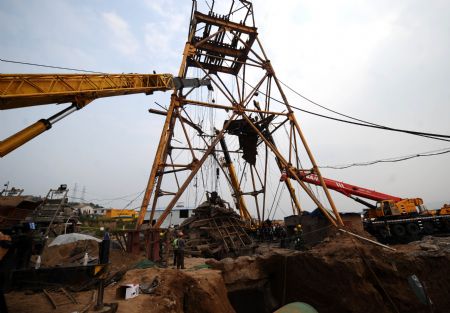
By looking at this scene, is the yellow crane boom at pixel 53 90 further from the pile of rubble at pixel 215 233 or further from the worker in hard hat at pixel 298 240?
the worker in hard hat at pixel 298 240

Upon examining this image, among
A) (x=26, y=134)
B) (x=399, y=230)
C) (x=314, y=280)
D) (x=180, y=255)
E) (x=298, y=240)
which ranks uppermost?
(x=26, y=134)

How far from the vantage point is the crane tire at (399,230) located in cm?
1649

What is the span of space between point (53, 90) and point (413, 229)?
21501 millimetres

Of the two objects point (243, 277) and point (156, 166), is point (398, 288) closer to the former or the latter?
point (243, 277)

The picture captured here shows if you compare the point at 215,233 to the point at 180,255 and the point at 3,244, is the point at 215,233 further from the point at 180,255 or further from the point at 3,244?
the point at 3,244

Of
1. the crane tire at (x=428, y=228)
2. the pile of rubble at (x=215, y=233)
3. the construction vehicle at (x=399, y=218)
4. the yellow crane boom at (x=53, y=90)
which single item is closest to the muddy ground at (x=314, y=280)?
the pile of rubble at (x=215, y=233)

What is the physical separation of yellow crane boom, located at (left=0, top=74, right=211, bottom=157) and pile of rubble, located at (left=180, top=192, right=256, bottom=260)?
333 inches

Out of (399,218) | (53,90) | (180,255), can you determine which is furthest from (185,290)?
(399,218)

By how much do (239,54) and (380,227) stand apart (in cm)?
1532

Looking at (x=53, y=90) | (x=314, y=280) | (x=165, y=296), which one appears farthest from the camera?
(x=314, y=280)

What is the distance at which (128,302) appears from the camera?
5156 mm

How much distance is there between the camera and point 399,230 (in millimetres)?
16641

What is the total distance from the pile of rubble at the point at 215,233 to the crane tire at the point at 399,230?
34.4 ft

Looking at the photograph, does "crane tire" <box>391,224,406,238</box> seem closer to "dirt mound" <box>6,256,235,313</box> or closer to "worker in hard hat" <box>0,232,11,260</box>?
"dirt mound" <box>6,256,235,313</box>
